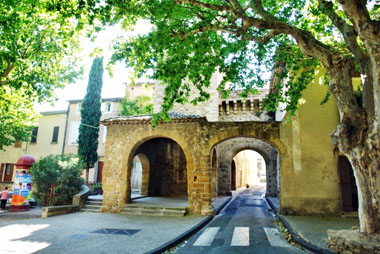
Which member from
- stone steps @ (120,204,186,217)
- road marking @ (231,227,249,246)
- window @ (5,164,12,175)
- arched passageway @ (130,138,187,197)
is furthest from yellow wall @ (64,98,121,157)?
road marking @ (231,227,249,246)

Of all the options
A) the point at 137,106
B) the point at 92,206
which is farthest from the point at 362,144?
the point at 137,106

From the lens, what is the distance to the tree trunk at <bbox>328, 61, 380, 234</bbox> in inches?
180

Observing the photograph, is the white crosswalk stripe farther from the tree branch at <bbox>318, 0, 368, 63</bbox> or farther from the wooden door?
the tree branch at <bbox>318, 0, 368, 63</bbox>

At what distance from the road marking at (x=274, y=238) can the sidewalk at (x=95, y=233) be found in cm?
219

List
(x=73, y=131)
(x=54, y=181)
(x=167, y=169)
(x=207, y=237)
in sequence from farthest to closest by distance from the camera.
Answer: (x=73, y=131), (x=167, y=169), (x=54, y=181), (x=207, y=237)

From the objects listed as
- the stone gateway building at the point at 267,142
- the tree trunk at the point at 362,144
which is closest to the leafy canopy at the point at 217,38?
the tree trunk at the point at 362,144

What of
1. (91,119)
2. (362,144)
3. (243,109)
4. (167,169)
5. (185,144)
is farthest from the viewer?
(91,119)

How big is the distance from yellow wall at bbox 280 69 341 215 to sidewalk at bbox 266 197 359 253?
601 millimetres

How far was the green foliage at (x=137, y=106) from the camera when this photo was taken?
22172 mm

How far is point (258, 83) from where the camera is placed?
846 cm

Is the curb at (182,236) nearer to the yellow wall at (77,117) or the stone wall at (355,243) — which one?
the stone wall at (355,243)

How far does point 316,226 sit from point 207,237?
3294mm

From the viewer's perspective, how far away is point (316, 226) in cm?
729

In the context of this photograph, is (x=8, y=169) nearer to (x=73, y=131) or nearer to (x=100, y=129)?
(x=73, y=131)
